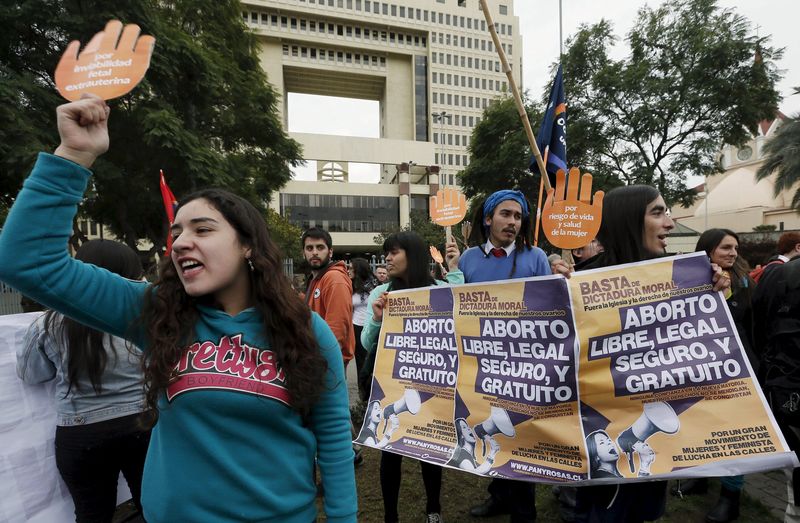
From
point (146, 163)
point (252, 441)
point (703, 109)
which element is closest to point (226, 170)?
point (146, 163)

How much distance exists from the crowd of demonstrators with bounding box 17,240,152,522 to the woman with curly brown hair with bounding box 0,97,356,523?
3.35ft

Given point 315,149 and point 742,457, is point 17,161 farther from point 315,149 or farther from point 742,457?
point 315,149

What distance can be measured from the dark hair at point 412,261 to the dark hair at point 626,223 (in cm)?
119

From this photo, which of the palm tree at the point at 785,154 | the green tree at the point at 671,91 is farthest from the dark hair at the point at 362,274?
the palm tree at the point at 785,154

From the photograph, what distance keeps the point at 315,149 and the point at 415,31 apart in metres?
25.7

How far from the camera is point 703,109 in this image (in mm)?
15820

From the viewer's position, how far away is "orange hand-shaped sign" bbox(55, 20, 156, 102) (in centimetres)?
130

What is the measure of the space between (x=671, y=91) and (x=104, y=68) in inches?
751

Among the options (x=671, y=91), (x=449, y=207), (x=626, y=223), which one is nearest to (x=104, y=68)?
(x=626, y=223)

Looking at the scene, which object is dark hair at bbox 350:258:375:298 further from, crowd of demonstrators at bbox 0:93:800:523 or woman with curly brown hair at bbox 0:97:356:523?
woman with curly brown hair at bbox 0:97:356:523

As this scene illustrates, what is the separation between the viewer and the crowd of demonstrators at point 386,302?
290cm

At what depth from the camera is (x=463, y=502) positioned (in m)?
3.43

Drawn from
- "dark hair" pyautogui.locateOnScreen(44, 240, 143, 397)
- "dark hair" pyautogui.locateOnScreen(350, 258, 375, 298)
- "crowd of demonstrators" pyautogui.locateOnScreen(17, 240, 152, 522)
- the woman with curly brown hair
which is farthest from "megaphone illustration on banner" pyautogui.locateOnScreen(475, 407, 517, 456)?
"dark hair" pyautogui.locateOnScreen(350, 258, 375, 298)

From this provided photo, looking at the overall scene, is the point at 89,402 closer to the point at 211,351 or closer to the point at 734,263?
the point at 211,351
